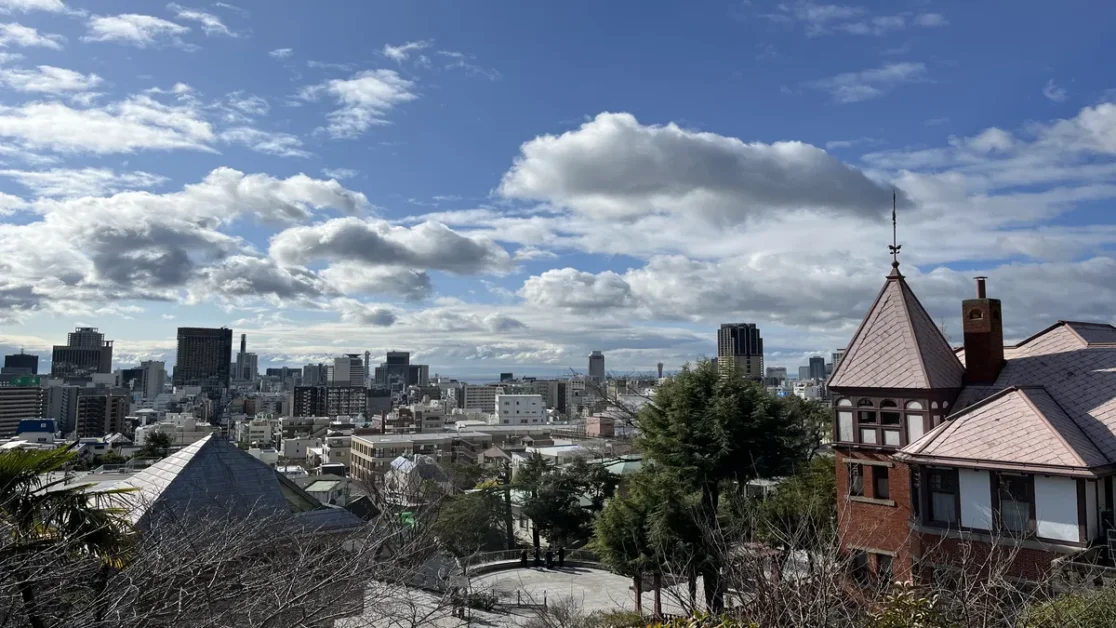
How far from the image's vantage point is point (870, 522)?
16734 millimetres

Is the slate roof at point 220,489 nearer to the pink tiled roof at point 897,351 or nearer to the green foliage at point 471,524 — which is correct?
the pink tiled roof at point 897,351

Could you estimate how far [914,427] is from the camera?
16.5 metres

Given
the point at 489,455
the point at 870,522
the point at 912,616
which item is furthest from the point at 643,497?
the point at 489,455

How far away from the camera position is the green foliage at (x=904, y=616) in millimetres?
7113

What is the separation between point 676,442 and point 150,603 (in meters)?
16.8

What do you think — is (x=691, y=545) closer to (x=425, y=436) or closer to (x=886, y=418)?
(x=886, y=418)

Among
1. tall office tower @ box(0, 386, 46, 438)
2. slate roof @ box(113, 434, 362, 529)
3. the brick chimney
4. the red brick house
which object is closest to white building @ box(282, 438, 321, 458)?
slate roof @ box(113, 434, 362, 529)

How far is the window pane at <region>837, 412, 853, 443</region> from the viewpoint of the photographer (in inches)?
694

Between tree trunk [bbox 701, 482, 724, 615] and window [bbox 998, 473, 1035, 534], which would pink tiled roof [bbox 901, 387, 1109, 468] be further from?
tree trunk [bbox 701, 482, 724, 615]

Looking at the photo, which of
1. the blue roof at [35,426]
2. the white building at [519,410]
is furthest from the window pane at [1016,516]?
A: the white building at [519,410]

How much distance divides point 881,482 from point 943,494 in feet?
5.51

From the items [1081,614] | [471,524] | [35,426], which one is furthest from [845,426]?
[35,426]

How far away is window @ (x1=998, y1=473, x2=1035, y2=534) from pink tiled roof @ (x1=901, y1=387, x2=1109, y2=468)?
1.61 feet

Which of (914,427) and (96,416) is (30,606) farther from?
(96,416)
